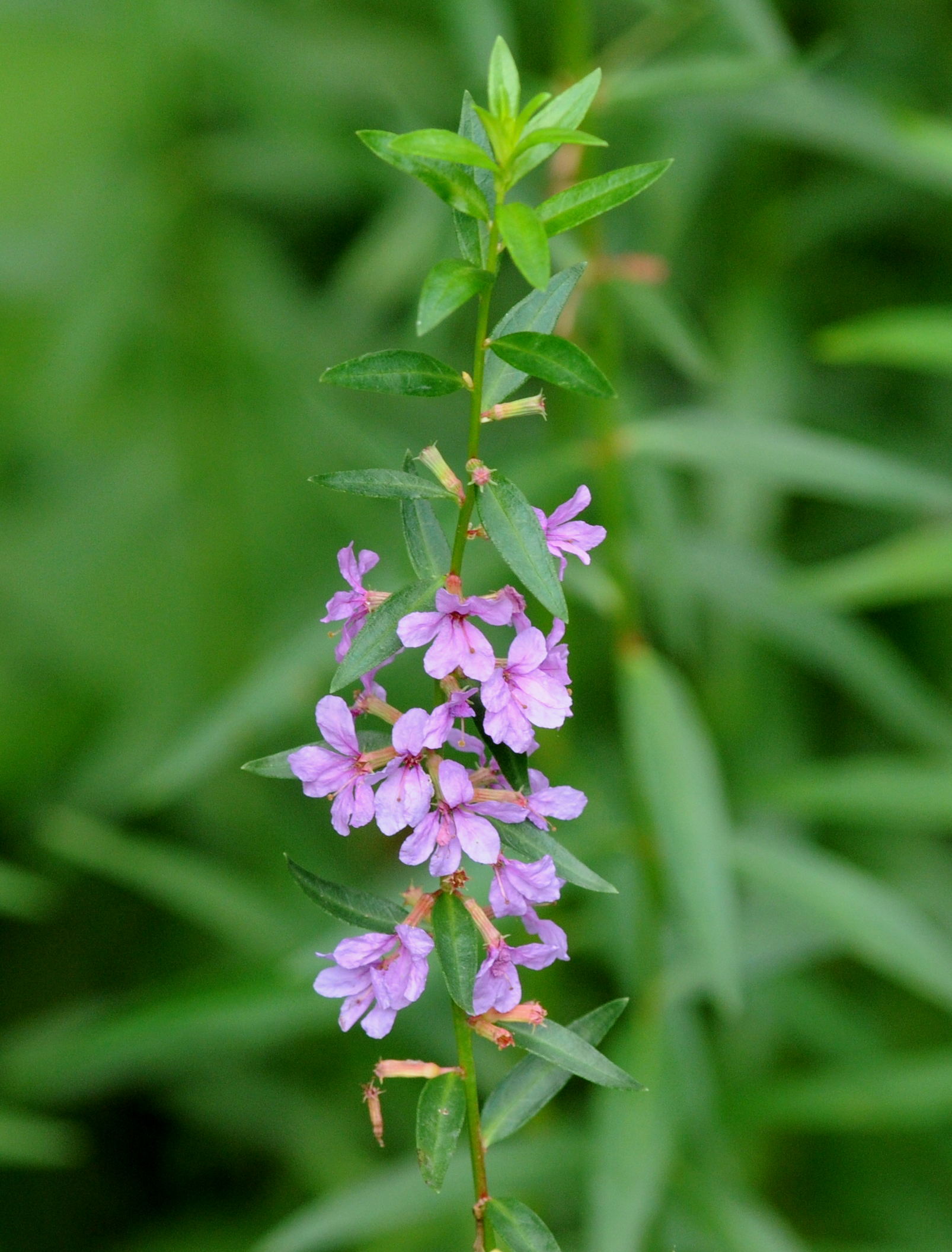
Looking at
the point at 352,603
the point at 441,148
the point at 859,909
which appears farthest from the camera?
the point at 859,909

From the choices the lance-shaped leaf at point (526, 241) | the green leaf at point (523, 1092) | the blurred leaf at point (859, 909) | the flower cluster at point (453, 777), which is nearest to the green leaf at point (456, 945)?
the flower cluster at point (453, 777)

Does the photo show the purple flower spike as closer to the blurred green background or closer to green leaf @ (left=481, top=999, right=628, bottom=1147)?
green leaf @ (left=481, top=999, right=628, bottom=1147)

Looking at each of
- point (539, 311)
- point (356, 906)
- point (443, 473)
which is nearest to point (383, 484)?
point (443, 473)

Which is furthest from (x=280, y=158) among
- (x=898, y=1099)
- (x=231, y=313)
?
(x=898, y=1099)

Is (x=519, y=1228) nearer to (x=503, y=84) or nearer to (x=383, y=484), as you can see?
(x=383, y=484)

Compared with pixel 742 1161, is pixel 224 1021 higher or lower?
higher

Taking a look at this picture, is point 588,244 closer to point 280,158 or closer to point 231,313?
point 280,158

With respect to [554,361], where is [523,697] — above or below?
below
